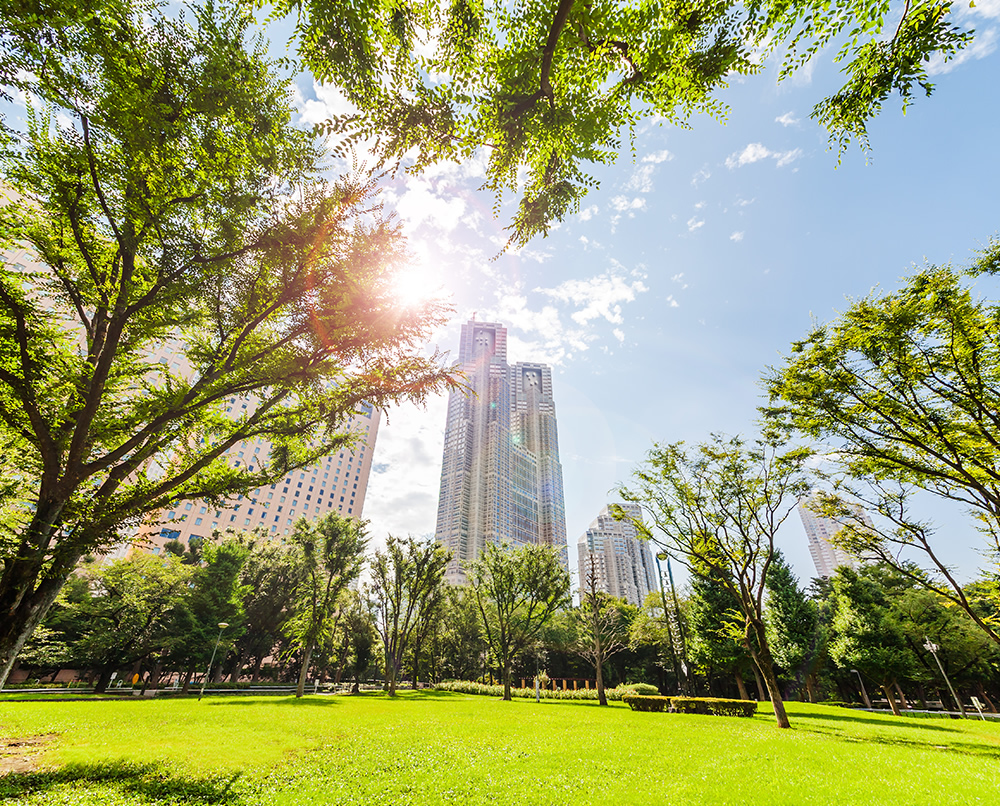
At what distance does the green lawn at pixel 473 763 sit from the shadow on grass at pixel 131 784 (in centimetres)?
3

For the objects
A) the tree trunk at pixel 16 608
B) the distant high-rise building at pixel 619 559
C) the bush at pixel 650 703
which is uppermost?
the distant high-rise building at pixel 619 559

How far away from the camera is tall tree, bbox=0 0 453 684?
239 inches

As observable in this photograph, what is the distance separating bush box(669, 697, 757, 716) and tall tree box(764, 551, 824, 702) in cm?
1528

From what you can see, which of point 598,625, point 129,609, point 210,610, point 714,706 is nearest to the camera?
point 714,706

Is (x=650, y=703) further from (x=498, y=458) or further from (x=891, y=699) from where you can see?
(x=498, y=458)

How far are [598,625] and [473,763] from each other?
24689 mm

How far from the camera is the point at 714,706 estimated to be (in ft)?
68.6

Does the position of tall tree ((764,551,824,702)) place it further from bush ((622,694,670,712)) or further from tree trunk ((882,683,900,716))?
bush ((622,694,670,712))

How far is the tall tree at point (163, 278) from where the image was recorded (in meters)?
6.07

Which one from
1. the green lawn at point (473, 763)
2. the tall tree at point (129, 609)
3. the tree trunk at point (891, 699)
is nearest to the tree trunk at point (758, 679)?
the tree trunk at point (891, 699)

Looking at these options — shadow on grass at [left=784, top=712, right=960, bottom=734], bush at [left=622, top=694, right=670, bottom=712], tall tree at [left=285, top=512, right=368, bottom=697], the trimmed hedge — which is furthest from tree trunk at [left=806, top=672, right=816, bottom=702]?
tall tree at [left=285, top=512, right=368, bottom=697]

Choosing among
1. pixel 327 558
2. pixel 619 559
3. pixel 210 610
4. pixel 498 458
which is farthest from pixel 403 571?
pixel 619 559

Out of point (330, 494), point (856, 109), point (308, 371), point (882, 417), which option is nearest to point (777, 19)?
point (856, 109)

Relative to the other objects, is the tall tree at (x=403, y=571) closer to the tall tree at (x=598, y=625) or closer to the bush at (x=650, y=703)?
the tall tree at (x=598, y=625)
